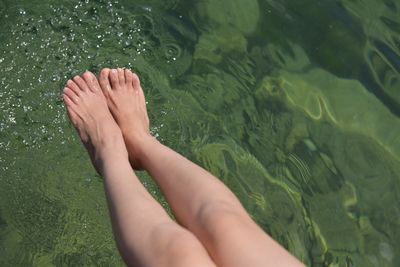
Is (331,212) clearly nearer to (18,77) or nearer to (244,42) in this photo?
(244,42)

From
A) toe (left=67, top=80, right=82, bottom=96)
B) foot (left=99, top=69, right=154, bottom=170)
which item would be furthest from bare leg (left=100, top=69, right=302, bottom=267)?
toe (left=67, top=80, right=82, bottom=96)

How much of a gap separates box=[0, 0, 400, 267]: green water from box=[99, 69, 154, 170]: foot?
0.12 metres

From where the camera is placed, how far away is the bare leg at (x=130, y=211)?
1.68m

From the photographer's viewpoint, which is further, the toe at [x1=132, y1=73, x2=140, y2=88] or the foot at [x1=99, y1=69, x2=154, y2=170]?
the toe at [x1=132, y1=73, x2=140, y2=88]

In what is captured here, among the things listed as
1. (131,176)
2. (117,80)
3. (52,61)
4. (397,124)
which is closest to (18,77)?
(52,61)

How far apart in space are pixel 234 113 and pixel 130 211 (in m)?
0.93

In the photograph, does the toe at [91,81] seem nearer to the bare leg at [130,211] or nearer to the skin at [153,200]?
the skin at [153,200]

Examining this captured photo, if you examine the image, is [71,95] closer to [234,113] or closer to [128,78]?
[128,78]

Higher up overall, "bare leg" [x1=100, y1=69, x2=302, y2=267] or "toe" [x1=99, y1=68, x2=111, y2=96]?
"bare leg" [x1=100, y1=69, x2=302, y2=267]

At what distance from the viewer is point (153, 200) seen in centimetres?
191

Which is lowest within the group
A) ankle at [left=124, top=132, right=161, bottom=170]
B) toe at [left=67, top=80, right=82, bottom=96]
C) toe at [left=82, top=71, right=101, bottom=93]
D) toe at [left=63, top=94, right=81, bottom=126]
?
toe at [left=63, top=94, right=81, bottom=126]

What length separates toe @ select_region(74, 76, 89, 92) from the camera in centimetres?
252

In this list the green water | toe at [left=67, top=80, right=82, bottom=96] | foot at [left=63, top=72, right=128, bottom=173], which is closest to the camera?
foot at [left=63, top=72, right=128, bottom=173]

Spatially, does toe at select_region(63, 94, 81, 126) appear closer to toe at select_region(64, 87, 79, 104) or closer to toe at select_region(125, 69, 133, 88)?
toe at select_region(64, 87, 79, 104)
